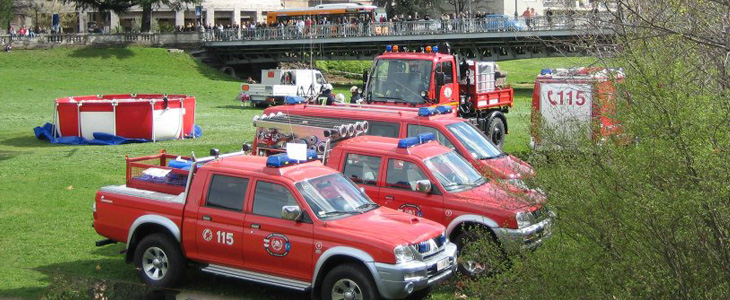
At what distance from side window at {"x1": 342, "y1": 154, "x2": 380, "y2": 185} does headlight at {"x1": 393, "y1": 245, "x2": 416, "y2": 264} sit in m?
2.54

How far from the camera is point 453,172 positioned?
12102 mm

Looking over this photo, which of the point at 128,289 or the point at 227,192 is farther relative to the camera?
the point at 128,289

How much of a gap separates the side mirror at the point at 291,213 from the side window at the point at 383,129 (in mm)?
Result: 4712

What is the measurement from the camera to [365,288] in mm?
9570

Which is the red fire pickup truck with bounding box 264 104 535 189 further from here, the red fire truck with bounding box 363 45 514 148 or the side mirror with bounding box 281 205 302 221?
the red fire truck with bounding box 363 45 514 148

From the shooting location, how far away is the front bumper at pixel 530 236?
6.50 m

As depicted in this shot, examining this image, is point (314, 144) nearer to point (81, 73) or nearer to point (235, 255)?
point (235, 255)

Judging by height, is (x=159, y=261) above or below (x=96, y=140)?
below

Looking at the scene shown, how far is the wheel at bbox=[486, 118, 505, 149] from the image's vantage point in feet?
73.3

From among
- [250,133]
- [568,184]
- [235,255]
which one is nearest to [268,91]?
[250,133]

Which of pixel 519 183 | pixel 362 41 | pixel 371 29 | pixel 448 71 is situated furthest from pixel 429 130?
pixel 362 41

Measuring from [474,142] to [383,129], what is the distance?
1.46 meters

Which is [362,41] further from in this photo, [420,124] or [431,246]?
[431,246]

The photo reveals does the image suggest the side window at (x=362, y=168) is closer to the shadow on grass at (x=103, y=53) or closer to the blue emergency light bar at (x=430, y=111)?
the blue emergency light bar at (x=430, y=111)
